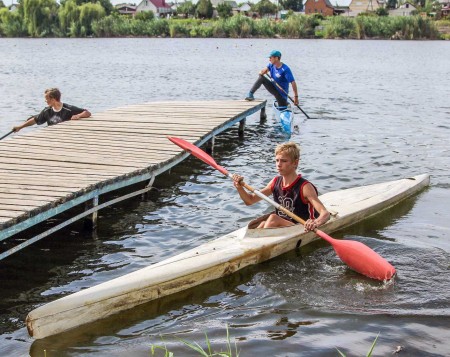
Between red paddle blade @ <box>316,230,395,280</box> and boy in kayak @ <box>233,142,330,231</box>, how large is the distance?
0.29 m

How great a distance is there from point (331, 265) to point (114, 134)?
5.08 metres

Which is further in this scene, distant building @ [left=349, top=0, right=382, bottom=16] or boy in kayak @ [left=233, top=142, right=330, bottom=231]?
distant building @ [left=349, top=0, right=382, bottom=16]

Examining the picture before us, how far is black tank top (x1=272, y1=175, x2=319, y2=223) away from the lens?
7.13 m

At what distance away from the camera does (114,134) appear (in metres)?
11.1

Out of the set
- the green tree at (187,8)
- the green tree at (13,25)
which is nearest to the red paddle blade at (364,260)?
the green tree at (13,25)

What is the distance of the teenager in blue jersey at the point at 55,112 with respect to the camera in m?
11.1

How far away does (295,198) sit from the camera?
7164 mm

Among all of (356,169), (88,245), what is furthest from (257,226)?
(356,169)

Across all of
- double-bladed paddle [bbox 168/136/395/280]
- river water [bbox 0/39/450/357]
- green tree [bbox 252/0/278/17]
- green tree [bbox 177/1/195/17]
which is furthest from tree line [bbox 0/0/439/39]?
double-bladed paddle [bbox 168/136/395/280]

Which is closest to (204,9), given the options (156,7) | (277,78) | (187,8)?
(187,8)

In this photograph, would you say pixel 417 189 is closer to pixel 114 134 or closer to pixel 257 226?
pixel 257 226

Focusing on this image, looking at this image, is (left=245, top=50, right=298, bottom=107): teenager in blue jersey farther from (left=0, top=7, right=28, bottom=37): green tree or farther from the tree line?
(left=0, top=7, right=28, bottom=37): green tree

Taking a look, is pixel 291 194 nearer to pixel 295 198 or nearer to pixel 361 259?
pixel 295 198

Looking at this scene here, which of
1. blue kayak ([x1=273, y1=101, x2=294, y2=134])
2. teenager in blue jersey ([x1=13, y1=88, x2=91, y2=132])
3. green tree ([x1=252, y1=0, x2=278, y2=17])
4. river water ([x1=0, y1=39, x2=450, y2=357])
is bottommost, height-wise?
river water ([x1=0, y1=39, x2=450, y2=357])
